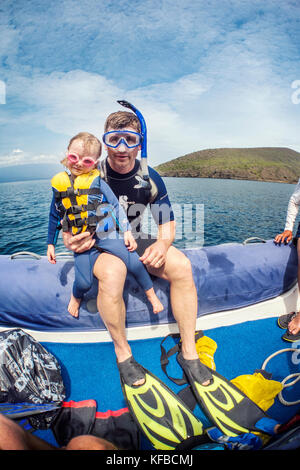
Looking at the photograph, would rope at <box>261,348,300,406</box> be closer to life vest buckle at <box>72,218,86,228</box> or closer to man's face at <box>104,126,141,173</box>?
life vest buckle at <box>72,218,86,228</box>

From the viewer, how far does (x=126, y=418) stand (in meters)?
1.56

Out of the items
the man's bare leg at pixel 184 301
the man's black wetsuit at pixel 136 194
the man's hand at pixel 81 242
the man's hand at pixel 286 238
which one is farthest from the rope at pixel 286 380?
the man's hand at pixel 81 242

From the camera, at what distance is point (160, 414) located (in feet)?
5.00

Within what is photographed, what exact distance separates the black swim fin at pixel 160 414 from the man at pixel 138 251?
11cm

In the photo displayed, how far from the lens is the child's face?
181cm

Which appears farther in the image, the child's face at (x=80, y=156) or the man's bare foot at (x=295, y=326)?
the man's bare foot at (x=295, y=326)

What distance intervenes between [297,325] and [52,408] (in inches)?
92.0

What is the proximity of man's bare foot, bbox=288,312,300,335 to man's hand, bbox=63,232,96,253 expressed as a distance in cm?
219

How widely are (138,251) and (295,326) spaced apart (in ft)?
5.94

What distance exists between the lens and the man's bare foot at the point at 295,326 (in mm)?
2244

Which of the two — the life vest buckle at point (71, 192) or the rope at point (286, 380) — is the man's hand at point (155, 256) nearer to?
the life vest buckle at point (71, 192)

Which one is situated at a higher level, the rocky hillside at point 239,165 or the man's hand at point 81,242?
the rocky hillside at point 239,165

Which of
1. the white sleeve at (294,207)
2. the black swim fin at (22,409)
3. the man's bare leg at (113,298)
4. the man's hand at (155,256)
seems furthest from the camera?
the white sleeve at (294,207)
